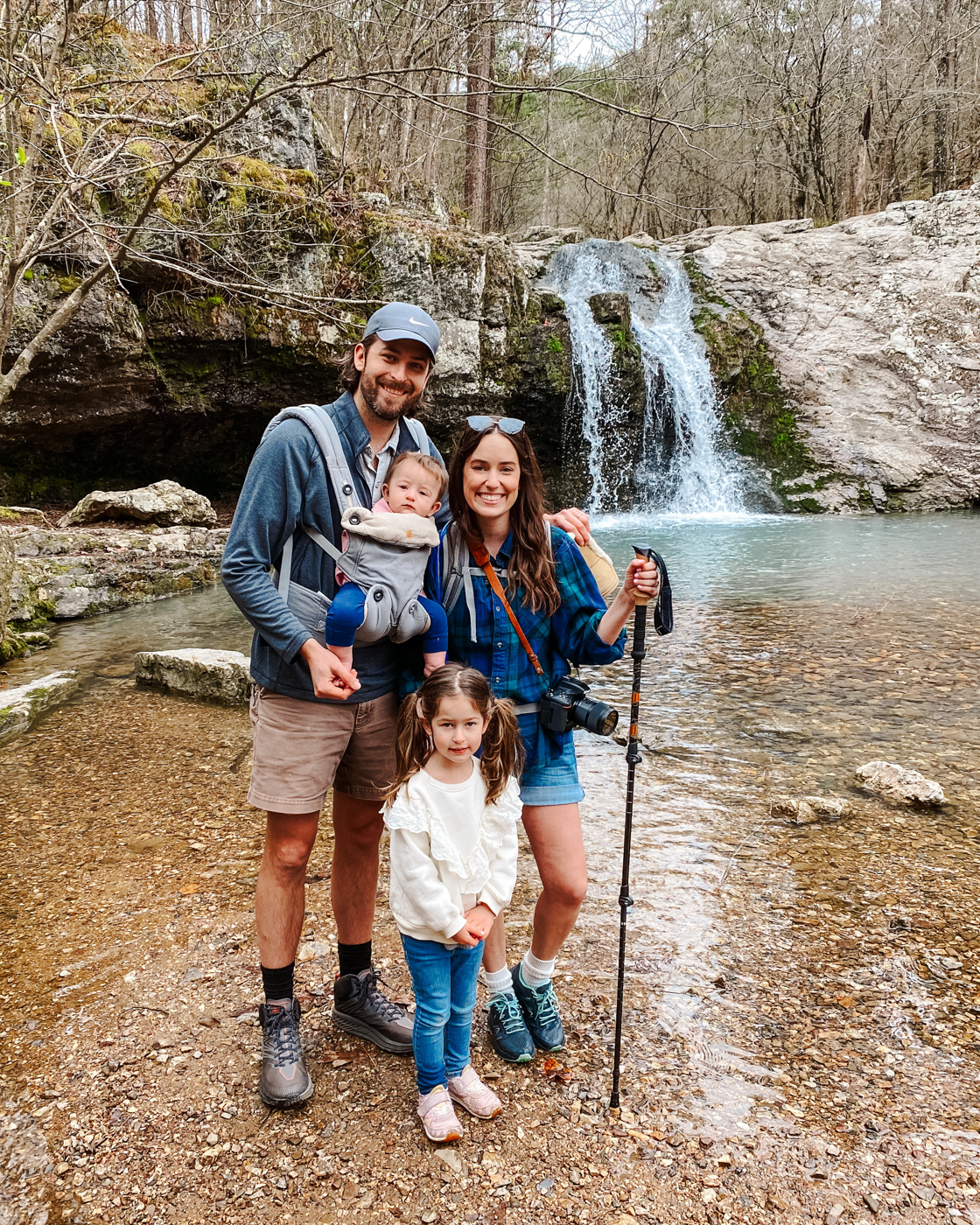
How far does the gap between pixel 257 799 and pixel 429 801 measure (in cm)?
57

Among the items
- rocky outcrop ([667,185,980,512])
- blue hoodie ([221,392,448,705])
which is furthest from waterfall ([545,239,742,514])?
blue hoodie ([221,392,448,705])

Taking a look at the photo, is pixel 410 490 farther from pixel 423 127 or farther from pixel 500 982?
pixel 423 127

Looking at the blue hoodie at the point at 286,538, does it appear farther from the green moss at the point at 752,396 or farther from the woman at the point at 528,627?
the green moss at the point at 752,396

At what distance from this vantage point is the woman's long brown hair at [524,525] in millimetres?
2549

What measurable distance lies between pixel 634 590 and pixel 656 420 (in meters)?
16.0

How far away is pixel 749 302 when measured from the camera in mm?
18922

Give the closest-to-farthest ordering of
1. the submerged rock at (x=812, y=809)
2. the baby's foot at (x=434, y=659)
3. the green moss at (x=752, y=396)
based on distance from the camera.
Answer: the baby's foot at (x=434, y=659) < the submerged rock at (x=812, y=809) < the green moss at (x=752, y=396)

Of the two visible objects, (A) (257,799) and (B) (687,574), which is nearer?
(A) (257,799)

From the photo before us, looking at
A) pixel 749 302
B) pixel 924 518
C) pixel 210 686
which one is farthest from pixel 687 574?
pixel 749 302

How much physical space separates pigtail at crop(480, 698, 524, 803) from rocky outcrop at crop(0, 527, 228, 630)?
23.5 ft

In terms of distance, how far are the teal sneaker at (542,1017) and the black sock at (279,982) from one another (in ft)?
2.52

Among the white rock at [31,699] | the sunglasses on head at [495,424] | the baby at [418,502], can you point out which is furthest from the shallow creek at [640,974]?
the sunglasses on head at [495,424]

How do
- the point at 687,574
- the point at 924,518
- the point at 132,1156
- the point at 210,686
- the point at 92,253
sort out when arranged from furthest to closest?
the point at 924,518
the point at 687,574
the point at 92,253
the point at 210,686
the point at 132,1156

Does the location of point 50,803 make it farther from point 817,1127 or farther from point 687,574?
point 687,574
